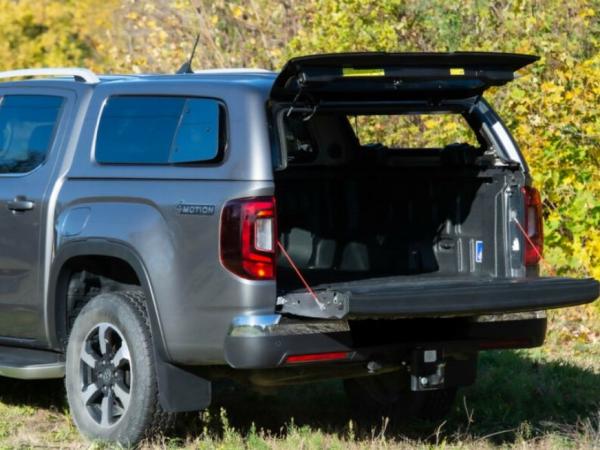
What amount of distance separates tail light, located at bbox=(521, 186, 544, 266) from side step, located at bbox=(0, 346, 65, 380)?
237 centimetres

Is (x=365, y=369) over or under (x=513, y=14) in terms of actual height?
under

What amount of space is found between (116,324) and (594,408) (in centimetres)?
292

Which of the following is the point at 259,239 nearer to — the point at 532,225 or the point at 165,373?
the point at 165,373

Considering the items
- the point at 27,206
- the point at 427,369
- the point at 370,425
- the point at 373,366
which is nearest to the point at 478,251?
the point at 427,369

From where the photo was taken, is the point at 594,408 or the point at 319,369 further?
the point at 594,408

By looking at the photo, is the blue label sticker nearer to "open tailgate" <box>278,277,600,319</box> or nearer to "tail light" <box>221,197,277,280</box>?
"open tailgate" <box>278,277,600,319</box>

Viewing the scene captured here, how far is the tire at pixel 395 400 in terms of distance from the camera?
727 centimetres

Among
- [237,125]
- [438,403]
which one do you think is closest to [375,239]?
[438,403]

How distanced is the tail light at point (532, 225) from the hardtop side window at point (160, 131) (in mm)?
1584

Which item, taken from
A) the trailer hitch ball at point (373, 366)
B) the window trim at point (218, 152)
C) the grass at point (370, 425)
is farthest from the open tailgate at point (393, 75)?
the grass at point (370, 425)

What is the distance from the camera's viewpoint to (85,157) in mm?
6547

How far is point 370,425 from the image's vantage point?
24.1ft

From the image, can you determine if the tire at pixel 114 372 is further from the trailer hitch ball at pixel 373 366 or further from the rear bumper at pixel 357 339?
the trailer hitch ball at pixel 373 366

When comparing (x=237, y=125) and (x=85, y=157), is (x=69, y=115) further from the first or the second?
(x=237, y=125)
